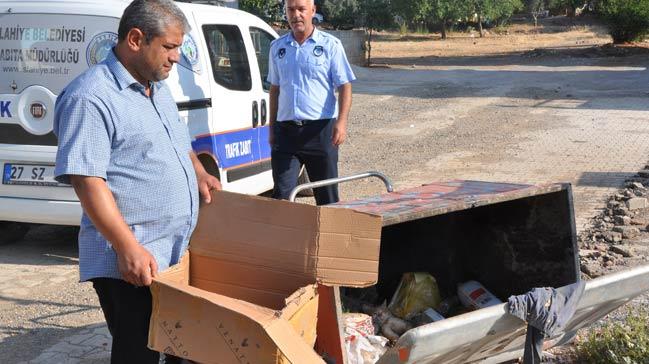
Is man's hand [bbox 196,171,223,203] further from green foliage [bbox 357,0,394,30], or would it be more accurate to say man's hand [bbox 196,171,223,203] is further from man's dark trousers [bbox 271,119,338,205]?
green foliage [bbox 357,0,394,30]

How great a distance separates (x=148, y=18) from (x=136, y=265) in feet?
2.97

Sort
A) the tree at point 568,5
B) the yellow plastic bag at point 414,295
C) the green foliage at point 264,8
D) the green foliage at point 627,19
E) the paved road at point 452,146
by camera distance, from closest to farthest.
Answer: the yellow plastic bag at point 414,295 → the paved road at point 452,146 → the green foliage at point 264,8 → the green foliage at point 627,19 → the tree at point 568,5

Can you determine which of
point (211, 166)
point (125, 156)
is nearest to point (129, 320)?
point (125, 156)

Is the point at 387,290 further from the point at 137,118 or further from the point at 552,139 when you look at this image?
the point at 552,139

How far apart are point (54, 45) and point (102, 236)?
4050 millimetres

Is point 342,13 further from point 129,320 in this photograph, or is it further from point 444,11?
point 129,320

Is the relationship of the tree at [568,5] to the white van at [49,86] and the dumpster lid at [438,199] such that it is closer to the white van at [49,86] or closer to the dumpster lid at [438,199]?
the white van at [49,86]

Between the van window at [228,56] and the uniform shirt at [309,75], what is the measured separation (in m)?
1.40

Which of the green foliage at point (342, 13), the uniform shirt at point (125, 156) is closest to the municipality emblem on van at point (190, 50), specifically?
the uniform shirt at point (125, 156)

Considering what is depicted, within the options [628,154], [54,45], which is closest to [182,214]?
[54,45]

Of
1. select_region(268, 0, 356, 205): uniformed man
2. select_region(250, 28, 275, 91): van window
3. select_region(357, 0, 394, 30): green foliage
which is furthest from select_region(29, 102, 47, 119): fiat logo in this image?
select_region(357, 0, 394, 30): green foliage

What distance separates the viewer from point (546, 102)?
1928cm

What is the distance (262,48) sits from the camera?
869 centimetres

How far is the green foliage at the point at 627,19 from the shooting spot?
3669cm
